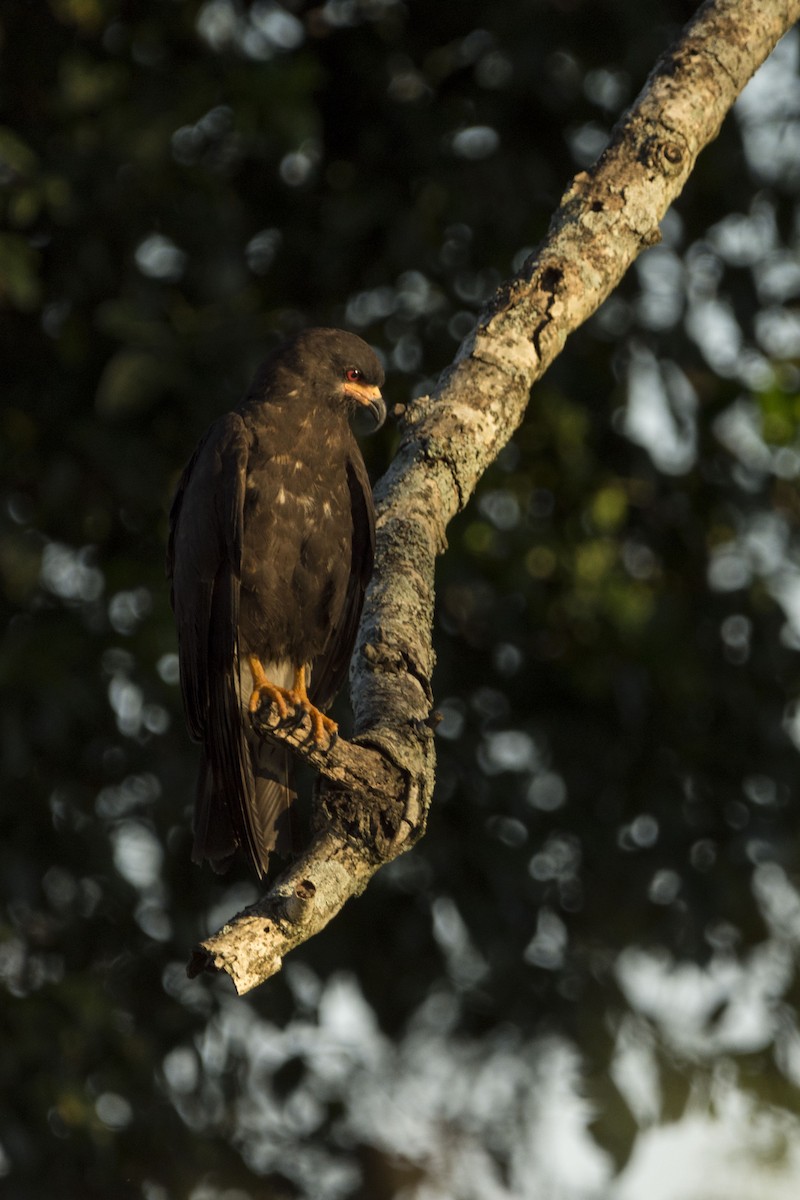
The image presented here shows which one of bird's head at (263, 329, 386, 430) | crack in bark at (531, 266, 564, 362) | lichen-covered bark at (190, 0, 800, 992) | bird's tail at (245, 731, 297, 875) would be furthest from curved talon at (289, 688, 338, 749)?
crack in bark at (531, 266, 564, 362)

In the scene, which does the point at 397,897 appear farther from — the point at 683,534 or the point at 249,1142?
the point at 683,534

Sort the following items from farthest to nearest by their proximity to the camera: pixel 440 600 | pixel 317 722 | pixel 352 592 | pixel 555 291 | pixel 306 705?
1. pixel 440 600
2. pixel 352 592
3. pixel 306 705
4. pixel 555 291
5. pixel 317 722

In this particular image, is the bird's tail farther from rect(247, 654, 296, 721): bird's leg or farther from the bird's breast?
the bird's breast

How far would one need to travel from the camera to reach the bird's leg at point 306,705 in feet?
11.2

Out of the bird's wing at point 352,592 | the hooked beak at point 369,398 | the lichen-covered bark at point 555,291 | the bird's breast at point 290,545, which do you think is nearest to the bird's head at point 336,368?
the hooked beak at point 369,398

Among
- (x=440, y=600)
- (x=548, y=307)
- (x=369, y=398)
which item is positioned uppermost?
(x=548, y=307)

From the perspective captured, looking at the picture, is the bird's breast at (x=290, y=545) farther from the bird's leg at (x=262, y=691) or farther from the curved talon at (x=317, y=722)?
the curved talon at (x=317, y=722)

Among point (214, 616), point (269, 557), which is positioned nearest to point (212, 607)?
point (214, 616)

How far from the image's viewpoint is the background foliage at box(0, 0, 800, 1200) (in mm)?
5000

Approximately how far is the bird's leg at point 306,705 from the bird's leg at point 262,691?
2 cm

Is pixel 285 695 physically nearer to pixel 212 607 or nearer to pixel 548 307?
pixel 212 607

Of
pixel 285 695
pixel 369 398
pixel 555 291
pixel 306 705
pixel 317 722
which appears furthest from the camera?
pixel 369 398

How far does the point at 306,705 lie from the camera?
4.07 m

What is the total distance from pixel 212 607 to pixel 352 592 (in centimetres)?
42
